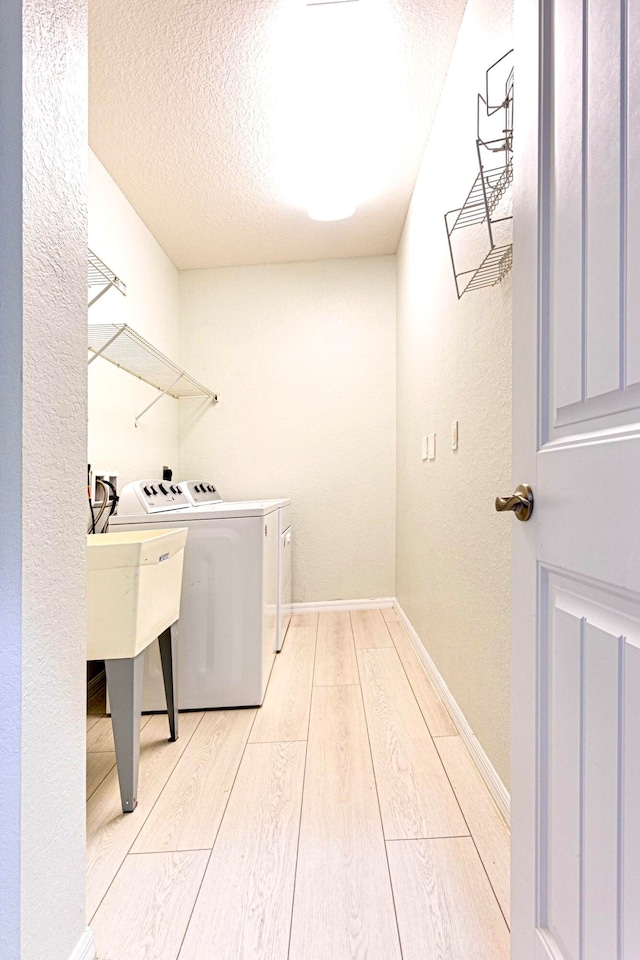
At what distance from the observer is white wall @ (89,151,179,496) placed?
2.22 metres

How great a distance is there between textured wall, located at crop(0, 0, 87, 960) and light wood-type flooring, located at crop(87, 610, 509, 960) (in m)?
0.27

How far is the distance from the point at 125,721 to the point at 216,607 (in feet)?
2.31

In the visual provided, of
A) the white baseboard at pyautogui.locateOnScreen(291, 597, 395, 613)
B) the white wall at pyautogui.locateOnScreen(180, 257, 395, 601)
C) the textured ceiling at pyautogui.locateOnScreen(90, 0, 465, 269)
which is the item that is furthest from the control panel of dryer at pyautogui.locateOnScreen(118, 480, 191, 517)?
the textured ceiling at pyautogui.locateOnScreen(90, 0, 465, 269)

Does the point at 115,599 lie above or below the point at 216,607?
above

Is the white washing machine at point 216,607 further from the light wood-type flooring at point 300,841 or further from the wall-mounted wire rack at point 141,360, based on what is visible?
the wall-mounted wire rack at point 141,360

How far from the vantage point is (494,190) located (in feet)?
4.16

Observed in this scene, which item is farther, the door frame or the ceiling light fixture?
the ceiling light fixture

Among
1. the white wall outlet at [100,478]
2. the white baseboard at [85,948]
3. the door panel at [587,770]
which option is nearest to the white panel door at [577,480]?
the door panel at [587,770]

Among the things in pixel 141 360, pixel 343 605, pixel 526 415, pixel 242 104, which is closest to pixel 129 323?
pixel 141 360

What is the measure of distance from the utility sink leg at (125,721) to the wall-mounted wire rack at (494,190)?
1426 millimetres

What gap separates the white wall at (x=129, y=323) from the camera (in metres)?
2.22

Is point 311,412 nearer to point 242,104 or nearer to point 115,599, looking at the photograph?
point 242,104

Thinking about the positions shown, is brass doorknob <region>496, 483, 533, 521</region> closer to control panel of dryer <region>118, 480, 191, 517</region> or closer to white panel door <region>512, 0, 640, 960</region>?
white panel door <region>512, 0, 640, 960</region>

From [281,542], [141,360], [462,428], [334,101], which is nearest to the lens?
[462,428]
